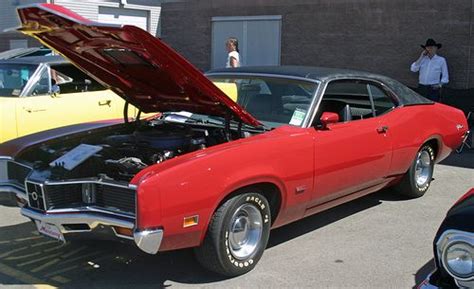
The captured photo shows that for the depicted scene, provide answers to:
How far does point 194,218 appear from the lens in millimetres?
3666

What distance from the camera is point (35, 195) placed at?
153 inches

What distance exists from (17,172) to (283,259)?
214cm

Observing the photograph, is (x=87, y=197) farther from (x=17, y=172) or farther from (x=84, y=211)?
(x=17, y=172)

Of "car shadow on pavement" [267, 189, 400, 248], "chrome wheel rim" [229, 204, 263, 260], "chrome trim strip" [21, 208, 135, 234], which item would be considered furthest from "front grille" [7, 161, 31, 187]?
"car shadow on pavement" [267, 189, 400, 248]

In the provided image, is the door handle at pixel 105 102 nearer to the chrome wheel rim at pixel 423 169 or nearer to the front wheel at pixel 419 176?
the front wheel at pixel 419 176

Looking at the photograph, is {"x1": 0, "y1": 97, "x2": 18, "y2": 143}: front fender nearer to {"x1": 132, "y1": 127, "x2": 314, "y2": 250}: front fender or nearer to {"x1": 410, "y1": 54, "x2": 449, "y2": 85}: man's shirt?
{"x1": 132, "y1": 127, "x2": 314, "y2": 250}: front fender

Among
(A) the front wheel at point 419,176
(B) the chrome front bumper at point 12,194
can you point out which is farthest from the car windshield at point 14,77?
(A) the front wheel at point 419,176

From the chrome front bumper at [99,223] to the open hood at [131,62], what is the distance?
45.6 inches

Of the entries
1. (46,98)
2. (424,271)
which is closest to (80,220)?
(424,271)

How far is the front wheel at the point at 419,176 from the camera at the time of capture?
6039 millimetres

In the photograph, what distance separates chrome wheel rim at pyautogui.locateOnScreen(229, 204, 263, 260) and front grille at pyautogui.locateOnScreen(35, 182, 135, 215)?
2.59 ft

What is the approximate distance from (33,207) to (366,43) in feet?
33.4

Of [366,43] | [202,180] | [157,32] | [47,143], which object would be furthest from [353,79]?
[157,32]

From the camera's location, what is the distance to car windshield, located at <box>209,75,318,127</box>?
479cm
